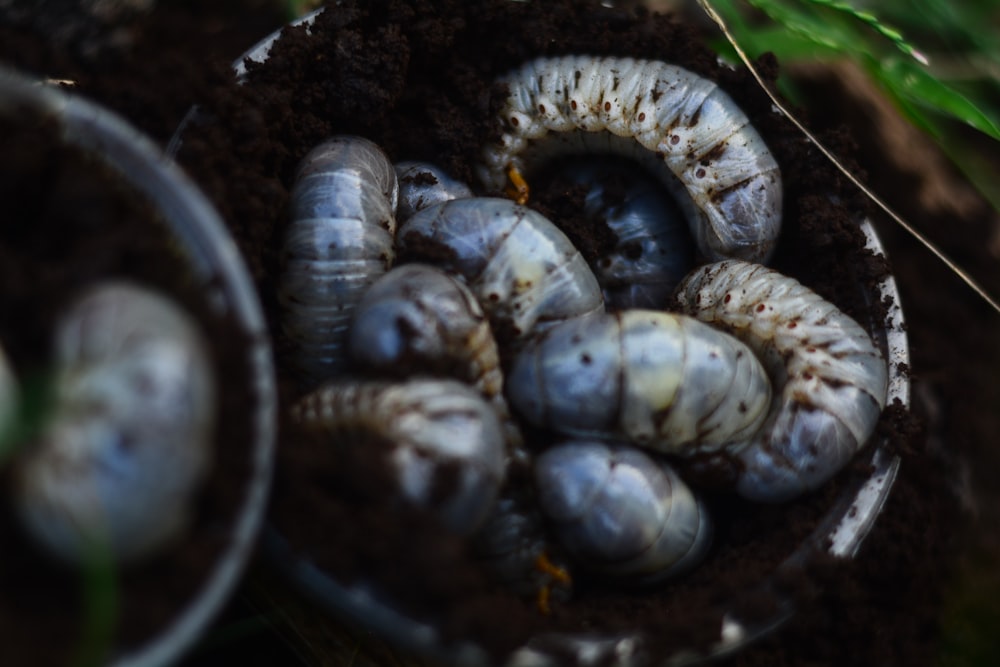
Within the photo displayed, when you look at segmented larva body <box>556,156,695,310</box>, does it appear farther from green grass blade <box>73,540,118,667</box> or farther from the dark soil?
green grass blade <box>73,540,118,667</box>

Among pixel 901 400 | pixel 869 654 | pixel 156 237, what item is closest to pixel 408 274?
pixel 156 237

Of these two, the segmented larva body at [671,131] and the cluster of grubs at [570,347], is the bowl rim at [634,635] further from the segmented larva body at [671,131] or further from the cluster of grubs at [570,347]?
the segmented larva body at [671,131]

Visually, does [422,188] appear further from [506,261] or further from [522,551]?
[522,551]

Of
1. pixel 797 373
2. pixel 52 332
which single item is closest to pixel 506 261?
pixel 797 373

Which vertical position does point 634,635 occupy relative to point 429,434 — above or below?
below

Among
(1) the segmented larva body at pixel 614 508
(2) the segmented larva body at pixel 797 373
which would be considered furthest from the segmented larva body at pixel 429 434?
(2) the segmented larva body at pixel 797 373

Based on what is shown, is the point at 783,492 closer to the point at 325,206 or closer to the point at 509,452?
the point at 509,452
